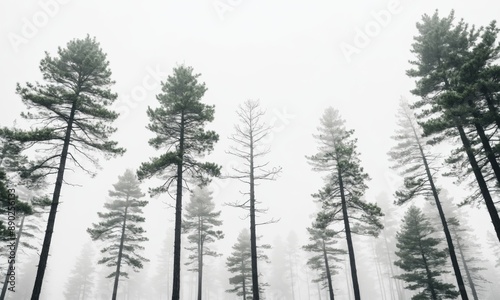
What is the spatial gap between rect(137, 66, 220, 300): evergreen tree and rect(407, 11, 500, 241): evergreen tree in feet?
41.9

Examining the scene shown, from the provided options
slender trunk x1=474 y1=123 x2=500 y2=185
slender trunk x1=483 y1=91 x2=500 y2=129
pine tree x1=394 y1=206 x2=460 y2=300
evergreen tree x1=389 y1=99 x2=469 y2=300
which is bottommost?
pine tree x1=394 y1=206 x2=460 y2=300

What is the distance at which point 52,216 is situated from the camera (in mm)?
12859

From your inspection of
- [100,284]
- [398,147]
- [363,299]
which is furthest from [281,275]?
[398,147]

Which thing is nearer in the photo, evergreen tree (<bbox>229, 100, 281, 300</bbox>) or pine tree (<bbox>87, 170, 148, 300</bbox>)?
evergreen tree (<bbox>229, 100, 281, 300</bbox>)

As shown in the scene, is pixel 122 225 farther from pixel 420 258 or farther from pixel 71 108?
pixel 420 258

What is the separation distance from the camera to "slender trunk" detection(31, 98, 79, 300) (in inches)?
464

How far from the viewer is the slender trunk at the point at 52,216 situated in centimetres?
1180

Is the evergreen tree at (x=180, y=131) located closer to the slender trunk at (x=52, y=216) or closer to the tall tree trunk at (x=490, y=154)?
the slender trunk at (x=52, y=216)

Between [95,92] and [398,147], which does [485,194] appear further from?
[95,92]

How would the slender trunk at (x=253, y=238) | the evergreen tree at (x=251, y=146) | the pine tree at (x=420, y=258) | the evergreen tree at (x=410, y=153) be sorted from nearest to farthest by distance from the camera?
the slender trunk at (x=253, y=238)
the evergreen tree at (x=251, y=146)
the pine tree at (x=420, y=258)
the evergreen tree at (x=410, y=153)

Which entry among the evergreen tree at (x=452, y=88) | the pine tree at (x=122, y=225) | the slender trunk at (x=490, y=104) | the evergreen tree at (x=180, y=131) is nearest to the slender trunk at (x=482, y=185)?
the evergreen tree at (x=452, y=88)

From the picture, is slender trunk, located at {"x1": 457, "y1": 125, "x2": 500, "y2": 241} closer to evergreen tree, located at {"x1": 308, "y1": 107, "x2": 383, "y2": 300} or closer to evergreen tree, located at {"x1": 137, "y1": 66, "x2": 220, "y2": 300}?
evergreen tree, located at {"x1": 308, "y1": 107, "x2": 383, "y2": 300}

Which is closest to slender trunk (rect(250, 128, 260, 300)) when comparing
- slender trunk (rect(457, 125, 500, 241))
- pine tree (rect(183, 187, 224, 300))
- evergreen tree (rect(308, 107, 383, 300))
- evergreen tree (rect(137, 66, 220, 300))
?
evergreen tree (rect(137, 66, 220, 300))

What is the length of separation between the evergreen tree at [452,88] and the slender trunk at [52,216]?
19.9 meters
